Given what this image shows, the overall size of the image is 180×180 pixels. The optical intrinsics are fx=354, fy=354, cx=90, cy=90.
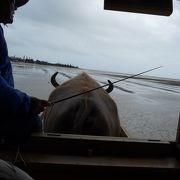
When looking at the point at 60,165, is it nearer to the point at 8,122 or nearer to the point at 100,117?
the point at 8,122

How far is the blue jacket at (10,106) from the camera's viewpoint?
88.9 inches

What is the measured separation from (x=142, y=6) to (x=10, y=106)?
5.72 ft

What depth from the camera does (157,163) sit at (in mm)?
2834

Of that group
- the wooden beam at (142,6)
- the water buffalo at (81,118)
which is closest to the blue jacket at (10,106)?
the wooden beam at (142,6)

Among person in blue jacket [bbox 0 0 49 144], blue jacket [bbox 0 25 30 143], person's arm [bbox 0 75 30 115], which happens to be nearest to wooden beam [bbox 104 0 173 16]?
person in blue jacket [bbox 0 0 49 144]

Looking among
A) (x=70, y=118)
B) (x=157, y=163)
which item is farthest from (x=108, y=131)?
(x=157, y=163)

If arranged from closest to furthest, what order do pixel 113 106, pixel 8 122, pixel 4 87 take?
pixel 4 87 → pixel 8 122 → pixel 113 106

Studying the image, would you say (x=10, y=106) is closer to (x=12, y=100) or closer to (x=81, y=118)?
(x=12, y=100)

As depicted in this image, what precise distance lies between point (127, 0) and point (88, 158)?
59.9 inches

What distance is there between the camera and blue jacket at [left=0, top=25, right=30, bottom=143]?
88.9 inches

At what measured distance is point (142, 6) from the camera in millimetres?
3383

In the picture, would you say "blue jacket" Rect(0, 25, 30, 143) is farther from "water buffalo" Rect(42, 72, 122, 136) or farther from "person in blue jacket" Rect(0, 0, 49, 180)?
"water buffalo" Rect(42, 72, 122, 136)

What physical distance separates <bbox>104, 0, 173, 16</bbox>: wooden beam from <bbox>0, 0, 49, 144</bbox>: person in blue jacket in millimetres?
1100

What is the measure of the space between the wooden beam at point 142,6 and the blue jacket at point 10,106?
124 centimetres
